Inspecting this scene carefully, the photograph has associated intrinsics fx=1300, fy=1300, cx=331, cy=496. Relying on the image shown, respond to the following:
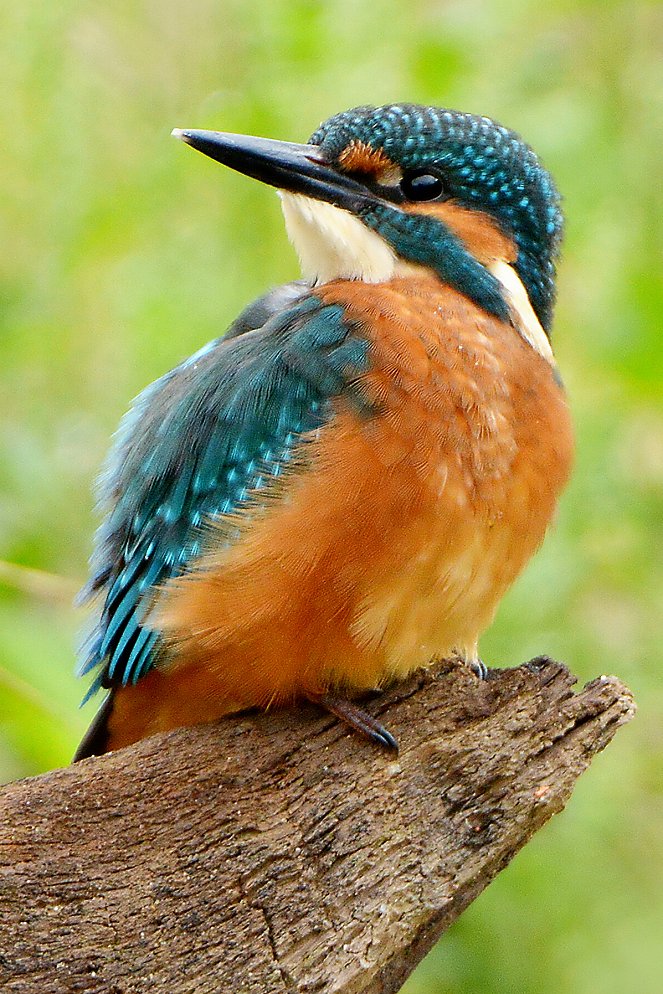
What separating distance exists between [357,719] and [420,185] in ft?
4.45

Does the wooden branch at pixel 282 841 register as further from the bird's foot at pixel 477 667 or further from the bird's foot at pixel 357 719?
the bird's foot at pixel 477 667

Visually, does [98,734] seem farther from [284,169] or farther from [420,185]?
[420,185]

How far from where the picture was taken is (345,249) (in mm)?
3217

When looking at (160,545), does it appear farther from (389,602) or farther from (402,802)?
(402,802)

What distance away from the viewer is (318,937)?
2.32 m

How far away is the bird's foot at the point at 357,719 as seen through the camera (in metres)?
2.64

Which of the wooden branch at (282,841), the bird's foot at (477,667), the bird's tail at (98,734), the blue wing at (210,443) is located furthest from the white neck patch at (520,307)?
the bird's tail at (98,734)

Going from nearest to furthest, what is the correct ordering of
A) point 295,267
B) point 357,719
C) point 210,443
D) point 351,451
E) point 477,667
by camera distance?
1. point 357,719
2. point 351,451
3. point 210,443
4. point 477,667
5. point 295,267

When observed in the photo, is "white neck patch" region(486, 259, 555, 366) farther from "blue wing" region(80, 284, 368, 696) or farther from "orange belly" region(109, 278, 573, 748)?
"blue wing" region(80, 284, 368, 696)

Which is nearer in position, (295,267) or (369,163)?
(369,163)

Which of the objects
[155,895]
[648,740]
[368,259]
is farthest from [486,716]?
[648,740]

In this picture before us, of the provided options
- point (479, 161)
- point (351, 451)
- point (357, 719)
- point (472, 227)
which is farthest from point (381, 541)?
point (479, 161)

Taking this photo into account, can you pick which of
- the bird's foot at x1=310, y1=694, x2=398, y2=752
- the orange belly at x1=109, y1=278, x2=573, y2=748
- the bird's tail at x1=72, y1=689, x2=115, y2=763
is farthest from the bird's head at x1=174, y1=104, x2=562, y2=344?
the bird's tail at x1=72, y1=689, x2=115, y2=763

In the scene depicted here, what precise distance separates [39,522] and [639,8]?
2.66 m
